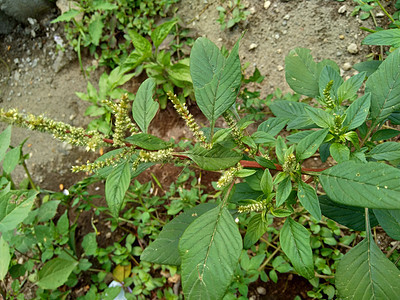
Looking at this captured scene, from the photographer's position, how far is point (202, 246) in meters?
0.94

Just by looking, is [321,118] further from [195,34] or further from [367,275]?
[195,34]

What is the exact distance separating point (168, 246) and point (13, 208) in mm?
731

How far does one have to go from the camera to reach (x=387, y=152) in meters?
1.03

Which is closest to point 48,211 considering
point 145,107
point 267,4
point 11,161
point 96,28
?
point 11,161

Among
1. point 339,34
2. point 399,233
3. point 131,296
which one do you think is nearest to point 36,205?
point 131,296

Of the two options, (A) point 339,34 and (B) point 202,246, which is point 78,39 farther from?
(B) point 202,246

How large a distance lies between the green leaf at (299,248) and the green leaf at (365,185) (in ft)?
0.60

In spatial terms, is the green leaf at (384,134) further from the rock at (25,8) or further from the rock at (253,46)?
the rock at (25,8)

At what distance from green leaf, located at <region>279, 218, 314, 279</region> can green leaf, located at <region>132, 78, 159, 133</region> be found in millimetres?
575

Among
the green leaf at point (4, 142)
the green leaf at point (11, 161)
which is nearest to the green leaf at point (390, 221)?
the green leaf at point (4, 142)

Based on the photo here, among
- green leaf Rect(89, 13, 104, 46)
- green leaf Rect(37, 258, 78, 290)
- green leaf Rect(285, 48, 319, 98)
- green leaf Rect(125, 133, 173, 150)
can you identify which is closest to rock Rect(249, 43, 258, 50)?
green leaf Rect(285, 48, 319, 98)

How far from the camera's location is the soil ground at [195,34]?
223cm

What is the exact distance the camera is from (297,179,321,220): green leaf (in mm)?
940

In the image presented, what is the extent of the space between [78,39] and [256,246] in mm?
2497
